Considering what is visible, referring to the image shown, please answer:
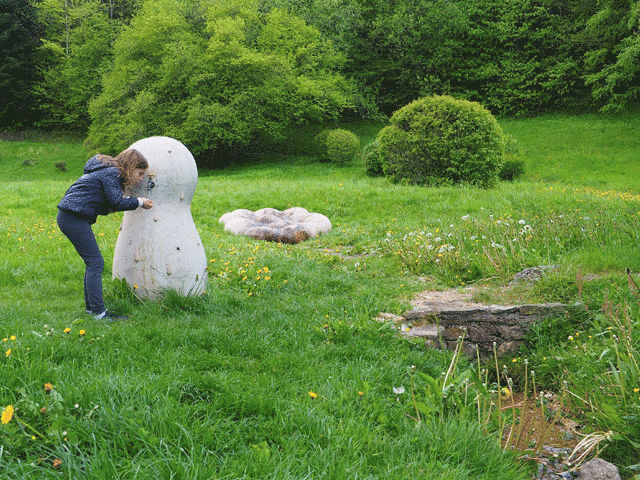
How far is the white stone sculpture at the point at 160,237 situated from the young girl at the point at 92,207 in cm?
29

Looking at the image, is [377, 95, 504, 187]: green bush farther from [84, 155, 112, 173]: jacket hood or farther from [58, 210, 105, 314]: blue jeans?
[58, 210, 105, 314]: blue jeans

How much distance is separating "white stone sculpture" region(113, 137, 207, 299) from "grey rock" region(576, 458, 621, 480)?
3.83 m

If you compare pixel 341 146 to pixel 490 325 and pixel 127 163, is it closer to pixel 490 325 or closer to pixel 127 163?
pixel 127 163

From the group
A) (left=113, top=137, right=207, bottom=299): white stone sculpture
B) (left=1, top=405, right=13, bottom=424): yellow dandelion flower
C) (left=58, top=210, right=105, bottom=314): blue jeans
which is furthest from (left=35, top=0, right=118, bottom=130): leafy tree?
(left=1, top=405, right=13, bottom=424): yellow dandelion flower

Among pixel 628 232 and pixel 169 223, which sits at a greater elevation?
pixel 169 223

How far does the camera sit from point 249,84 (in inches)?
1001

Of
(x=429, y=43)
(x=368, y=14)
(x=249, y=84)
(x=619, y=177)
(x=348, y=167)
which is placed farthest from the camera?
(x=368, y=14)

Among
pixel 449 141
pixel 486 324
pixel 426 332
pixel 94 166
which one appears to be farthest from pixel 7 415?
pixel 449 141

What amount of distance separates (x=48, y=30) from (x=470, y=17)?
34.4 metres

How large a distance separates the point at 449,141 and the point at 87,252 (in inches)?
430

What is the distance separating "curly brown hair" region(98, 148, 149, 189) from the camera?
4.66 metres

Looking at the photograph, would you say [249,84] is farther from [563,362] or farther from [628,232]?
[563,362]

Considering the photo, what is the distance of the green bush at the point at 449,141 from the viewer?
1302 centimetres

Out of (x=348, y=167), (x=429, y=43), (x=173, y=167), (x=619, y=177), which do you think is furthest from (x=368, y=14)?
(x=173, y=167)
